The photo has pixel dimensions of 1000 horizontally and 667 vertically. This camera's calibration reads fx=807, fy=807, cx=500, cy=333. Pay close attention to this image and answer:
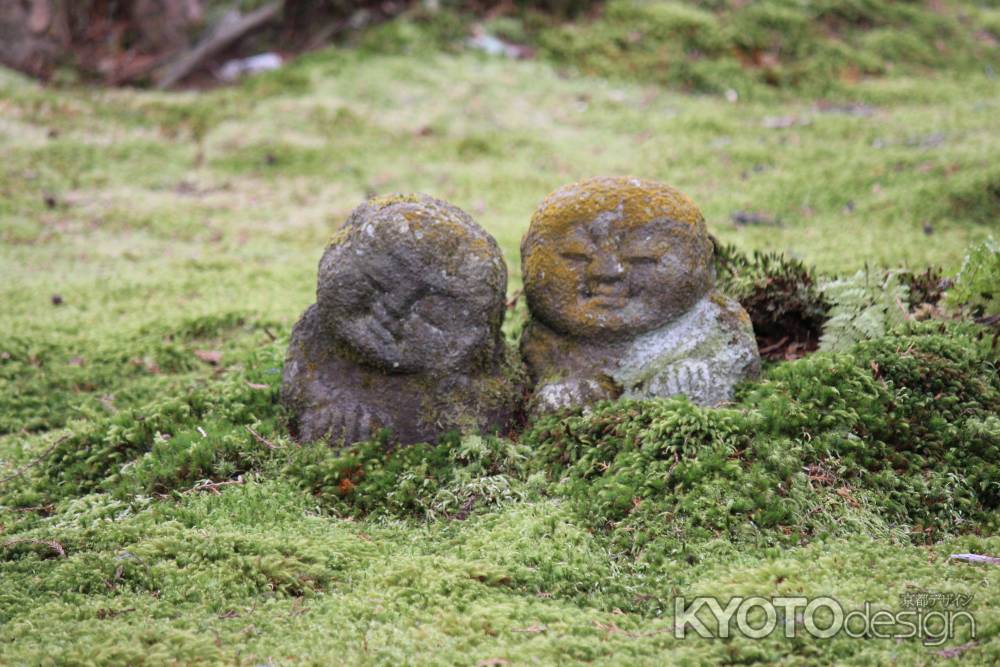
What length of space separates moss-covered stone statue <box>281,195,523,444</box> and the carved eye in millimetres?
371

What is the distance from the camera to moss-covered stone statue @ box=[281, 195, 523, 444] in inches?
167

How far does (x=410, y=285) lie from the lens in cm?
426

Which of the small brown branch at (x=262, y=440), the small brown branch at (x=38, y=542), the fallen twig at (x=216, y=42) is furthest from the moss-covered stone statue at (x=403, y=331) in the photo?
the fallen twig at (x=216, y=42)

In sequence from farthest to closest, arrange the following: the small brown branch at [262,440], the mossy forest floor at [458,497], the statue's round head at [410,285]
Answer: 1. the small brown branch at [262,440]
2. the statue's round head at [410,285]
3. the mossy forest floor at [458,497]

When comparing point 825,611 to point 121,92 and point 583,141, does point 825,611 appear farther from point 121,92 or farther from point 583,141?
point 121,92

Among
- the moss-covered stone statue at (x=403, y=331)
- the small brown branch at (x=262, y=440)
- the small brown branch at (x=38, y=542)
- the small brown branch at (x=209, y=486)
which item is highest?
the moss-covered stone statue at (x=403, y=331)

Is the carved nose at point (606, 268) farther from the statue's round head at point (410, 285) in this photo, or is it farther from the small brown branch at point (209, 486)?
the small brown branch at point (209, 486)

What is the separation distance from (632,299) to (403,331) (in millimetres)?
1291

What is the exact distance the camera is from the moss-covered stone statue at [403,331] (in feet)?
14.0
